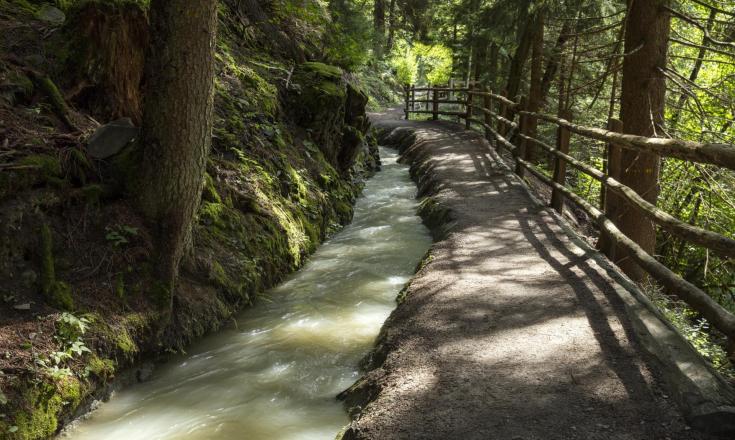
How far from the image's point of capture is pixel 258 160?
746 cm

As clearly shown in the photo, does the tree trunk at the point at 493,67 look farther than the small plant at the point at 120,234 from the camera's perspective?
Yes

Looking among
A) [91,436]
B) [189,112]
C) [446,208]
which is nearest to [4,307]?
[91,436]

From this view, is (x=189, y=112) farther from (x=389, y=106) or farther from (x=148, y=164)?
(x=389, y=106)

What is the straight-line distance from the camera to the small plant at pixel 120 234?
15.1ft

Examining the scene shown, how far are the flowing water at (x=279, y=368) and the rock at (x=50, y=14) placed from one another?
4104 mm

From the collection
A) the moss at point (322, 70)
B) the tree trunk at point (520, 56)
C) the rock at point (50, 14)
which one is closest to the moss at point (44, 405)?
the rock at point (50, 14)

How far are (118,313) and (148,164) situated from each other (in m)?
1.38

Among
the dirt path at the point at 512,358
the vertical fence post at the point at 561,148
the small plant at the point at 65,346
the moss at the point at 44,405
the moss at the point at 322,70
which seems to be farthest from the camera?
the moss at the point at 322,70

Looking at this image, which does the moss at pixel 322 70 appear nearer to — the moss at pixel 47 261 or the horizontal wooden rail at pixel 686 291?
the horizontal wooden rail at pixel 686 291

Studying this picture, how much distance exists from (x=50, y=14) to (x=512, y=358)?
6370 mm

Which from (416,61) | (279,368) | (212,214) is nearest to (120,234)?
(212,214)

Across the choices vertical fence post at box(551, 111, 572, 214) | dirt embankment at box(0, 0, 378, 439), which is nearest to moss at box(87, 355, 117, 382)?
dirt embankment at box(0, 0, 378, 439)

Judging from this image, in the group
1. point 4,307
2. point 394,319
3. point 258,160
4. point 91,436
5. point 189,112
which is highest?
point 189,112

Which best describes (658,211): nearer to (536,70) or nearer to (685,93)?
(685,93)
